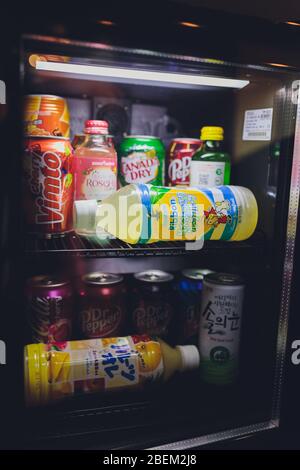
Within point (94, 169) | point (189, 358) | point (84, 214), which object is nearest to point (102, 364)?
point (189, 358)

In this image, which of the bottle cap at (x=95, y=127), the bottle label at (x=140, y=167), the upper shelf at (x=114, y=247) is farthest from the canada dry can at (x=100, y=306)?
the bottle cap at (x=95, y=127)

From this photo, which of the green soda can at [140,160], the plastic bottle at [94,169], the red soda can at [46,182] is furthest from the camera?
the green soda can at [140,160]

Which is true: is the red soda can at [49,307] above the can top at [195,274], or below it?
below

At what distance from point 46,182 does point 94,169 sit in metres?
0.14

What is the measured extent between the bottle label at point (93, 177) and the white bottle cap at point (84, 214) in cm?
4

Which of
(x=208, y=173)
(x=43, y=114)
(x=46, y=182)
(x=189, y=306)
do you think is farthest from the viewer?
(x=189, y=306)

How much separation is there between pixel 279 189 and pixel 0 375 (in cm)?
80

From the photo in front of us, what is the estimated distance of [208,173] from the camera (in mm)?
1222

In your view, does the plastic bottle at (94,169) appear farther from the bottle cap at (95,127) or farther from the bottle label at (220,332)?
the bottle label at (220,332)

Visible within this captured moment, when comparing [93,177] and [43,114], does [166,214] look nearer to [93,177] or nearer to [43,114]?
[93,177]

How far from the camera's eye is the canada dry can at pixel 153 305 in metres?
1.27

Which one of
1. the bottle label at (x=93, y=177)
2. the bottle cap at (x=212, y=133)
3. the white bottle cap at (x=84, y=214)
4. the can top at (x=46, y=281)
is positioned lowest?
the can top at (x=46, y=281)

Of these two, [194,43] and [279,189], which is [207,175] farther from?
[194,43]

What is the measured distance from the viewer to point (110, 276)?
4.20ft
